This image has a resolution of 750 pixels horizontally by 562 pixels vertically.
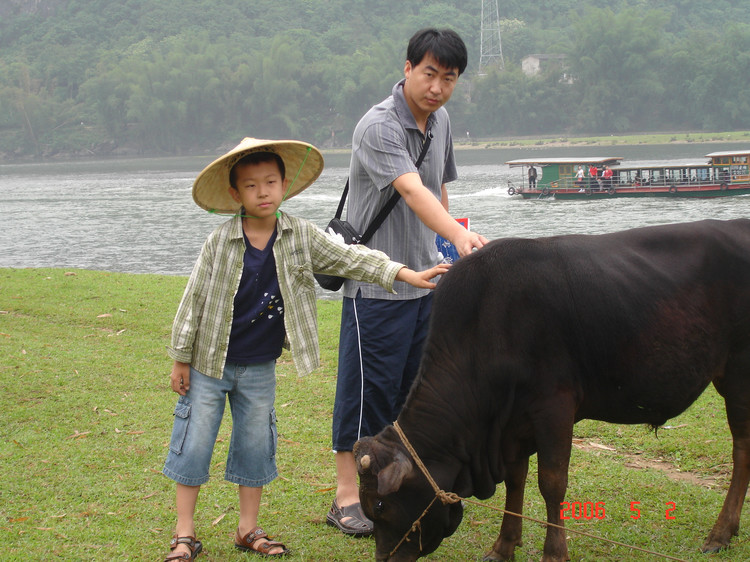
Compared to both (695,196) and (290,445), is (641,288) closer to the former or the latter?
(290,445)

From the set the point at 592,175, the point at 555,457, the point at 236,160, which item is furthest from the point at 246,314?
the point at 592,175

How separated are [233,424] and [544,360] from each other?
1.32 m

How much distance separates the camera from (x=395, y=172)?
11.6ft

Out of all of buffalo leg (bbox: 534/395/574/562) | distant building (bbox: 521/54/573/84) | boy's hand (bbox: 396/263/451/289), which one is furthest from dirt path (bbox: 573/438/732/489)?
distant building (bbox: 521/54/573/84)

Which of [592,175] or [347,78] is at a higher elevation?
[347,78]

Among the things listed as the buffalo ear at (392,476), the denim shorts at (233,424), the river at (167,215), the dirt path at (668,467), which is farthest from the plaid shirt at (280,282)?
the river at (167,215)

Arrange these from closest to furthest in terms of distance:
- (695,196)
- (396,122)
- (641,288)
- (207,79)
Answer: (641,288), (396,122), (695,196), (207,79)

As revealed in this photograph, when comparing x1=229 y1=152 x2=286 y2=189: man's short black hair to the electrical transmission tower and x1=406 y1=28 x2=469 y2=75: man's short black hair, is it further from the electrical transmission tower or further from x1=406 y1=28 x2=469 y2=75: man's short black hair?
the electrical transmission tower

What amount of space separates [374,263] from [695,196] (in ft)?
95.9

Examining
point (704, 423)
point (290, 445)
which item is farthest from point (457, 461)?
point (704, 423)

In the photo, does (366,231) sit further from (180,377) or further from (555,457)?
(555,457)

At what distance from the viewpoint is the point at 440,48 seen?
3.50 meters

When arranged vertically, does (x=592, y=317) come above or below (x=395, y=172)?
below

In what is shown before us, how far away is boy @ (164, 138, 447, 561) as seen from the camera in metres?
3.43
